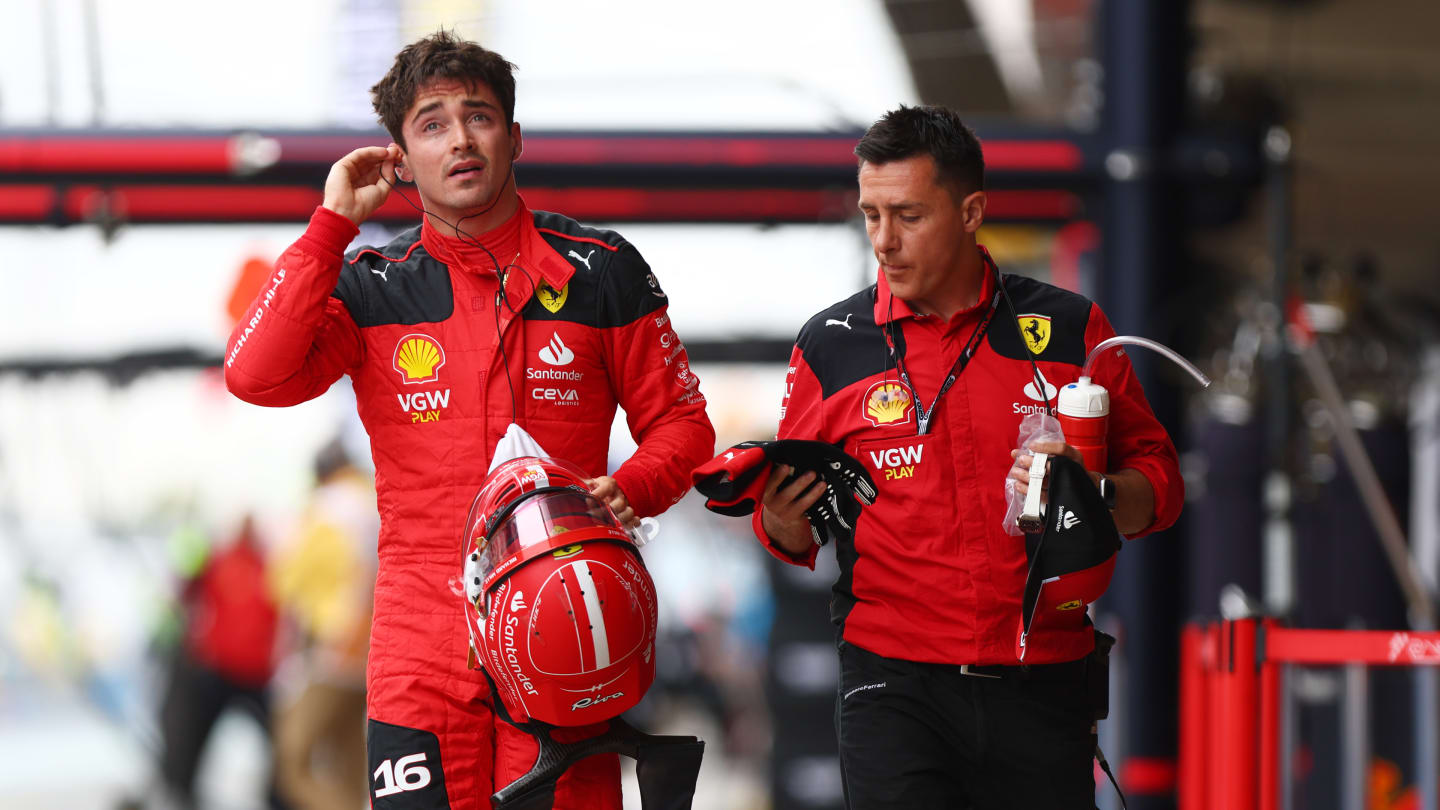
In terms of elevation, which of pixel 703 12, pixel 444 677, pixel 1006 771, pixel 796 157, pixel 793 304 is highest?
pixel 703 12

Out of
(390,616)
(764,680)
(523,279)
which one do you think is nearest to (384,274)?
(523,279)

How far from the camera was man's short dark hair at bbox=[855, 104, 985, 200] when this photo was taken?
261cm

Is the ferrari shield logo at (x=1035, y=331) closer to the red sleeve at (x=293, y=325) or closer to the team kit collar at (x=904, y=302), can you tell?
the team kit collar at (x=904, y=302)

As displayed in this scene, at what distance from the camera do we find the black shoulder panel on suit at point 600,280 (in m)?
2.66

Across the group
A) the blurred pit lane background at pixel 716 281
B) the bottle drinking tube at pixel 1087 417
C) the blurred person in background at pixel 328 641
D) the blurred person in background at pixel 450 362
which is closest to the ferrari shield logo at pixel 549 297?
the blurred person in background at pixel 450 362

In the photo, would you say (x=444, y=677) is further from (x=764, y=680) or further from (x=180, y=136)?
(x=764, y=680)

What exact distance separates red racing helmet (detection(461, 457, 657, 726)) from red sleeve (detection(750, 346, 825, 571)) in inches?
15.0

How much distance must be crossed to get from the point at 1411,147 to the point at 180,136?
1040 centimetres

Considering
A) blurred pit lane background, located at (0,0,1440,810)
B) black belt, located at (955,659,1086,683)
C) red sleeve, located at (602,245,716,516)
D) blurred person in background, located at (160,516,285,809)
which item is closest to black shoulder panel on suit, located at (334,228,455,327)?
red sleeve, located at (602,245,716,516)

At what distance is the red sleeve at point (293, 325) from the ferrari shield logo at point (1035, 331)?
1211 mm

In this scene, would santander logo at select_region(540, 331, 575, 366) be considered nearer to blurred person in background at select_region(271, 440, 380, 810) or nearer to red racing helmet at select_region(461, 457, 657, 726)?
red racing helmet at select_region(461, 457, 657, 726)

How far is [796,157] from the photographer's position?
5.65 metres

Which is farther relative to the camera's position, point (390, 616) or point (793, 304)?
point (793, 304)

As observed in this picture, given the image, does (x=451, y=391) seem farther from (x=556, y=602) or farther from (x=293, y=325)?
(x=556, y=602)
